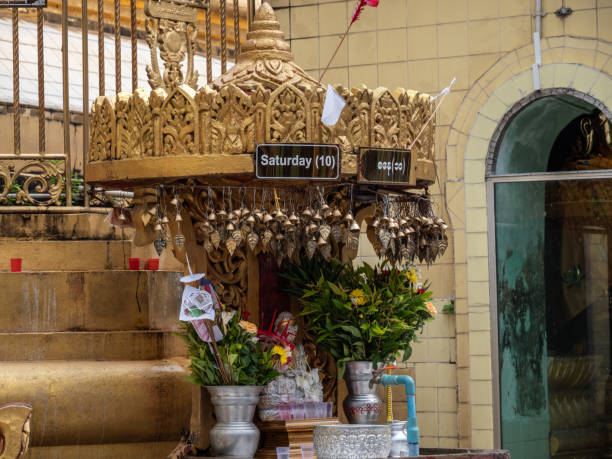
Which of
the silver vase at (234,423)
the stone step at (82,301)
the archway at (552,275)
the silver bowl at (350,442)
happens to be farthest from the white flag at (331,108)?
the archway at (552,275)

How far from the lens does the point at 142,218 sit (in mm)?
6746

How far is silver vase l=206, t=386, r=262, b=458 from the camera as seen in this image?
6.57m

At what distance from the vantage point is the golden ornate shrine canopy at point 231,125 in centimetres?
649

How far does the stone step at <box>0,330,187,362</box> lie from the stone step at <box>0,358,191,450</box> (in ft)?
0.24

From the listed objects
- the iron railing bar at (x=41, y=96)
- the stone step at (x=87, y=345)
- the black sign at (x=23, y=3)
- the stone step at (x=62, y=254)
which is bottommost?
the stone step at (x=87, y=345)

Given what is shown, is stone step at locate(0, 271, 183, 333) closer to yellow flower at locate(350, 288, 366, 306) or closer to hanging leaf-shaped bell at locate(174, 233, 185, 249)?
hanging leaf-shaped bell at locate(174, 233, 185, 249)

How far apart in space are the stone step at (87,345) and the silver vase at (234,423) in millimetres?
1139

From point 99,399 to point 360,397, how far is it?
5.61 feet

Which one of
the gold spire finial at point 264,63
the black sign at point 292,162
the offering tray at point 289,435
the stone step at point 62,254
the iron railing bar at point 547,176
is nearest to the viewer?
the black sign at point 292,162

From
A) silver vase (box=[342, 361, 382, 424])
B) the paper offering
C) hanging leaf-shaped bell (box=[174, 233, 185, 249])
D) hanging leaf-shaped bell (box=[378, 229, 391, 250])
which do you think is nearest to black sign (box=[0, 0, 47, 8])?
hanging leaf-shaped bell (box=[174, 233, 185, 249])

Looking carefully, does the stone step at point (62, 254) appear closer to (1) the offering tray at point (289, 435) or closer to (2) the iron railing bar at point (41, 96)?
(2) the iron railing bar at point (41, 96)

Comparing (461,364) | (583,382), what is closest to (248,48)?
(461,364)

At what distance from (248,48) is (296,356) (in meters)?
1.92

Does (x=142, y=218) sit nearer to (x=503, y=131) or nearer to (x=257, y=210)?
(x=257, y=210)
